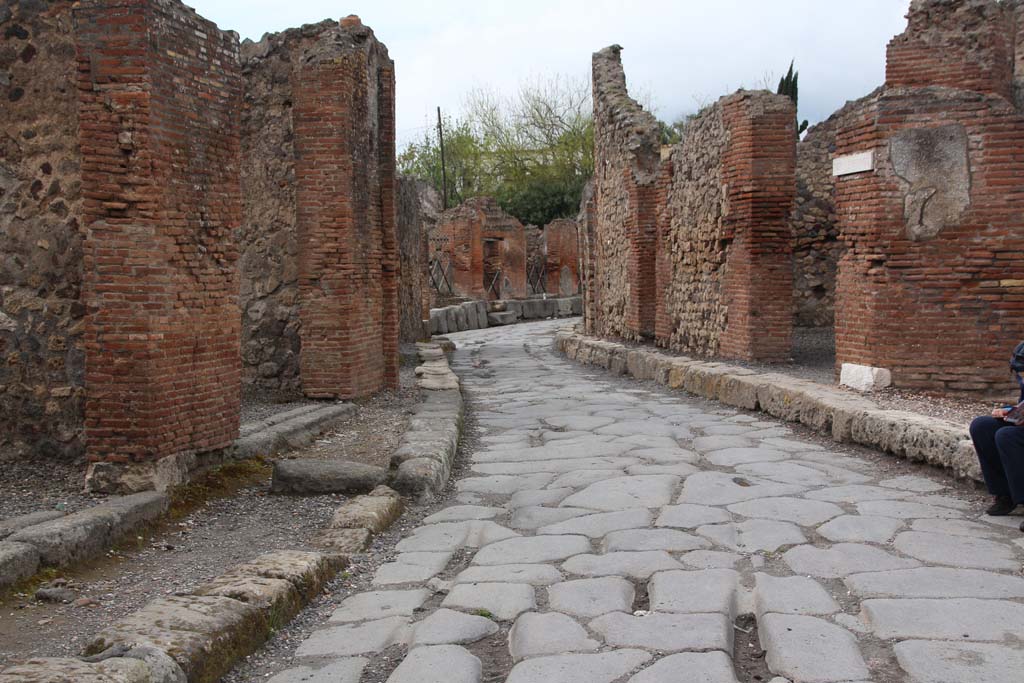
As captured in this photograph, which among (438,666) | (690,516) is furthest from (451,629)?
(690,516)

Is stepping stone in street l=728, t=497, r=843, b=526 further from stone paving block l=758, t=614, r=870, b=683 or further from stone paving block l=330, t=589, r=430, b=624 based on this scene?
stone paving block l=330, t=589, r=430, b=624

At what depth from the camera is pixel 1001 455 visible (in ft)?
14.8

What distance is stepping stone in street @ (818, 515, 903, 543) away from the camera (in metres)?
4.32

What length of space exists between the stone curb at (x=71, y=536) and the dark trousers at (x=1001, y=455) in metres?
4.17

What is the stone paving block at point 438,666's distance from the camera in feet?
9.75

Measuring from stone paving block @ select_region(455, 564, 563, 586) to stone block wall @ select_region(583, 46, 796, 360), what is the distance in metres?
6.83

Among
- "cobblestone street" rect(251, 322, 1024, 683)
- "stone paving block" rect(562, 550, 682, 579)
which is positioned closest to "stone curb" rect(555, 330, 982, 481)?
"cobblestone street" rect(251, 322, 1024, 683)

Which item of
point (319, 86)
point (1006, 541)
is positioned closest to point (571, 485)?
point (1006, 541)

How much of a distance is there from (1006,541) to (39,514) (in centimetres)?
445

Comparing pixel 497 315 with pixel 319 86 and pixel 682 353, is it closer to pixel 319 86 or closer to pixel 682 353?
pixel 682 353

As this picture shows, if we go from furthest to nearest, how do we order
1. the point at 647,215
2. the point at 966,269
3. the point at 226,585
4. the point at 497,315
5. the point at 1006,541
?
1. the point at 497,315
2. the point at 647,215
3. the point at 966,269
4. the point at 1006,541
5. the point at 226,585

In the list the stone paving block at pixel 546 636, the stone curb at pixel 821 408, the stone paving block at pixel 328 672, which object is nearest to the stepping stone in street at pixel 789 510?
the stone curb at pixel 821 408

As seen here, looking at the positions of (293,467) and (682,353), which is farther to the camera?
(682,353)

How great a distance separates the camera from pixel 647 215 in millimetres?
13750
